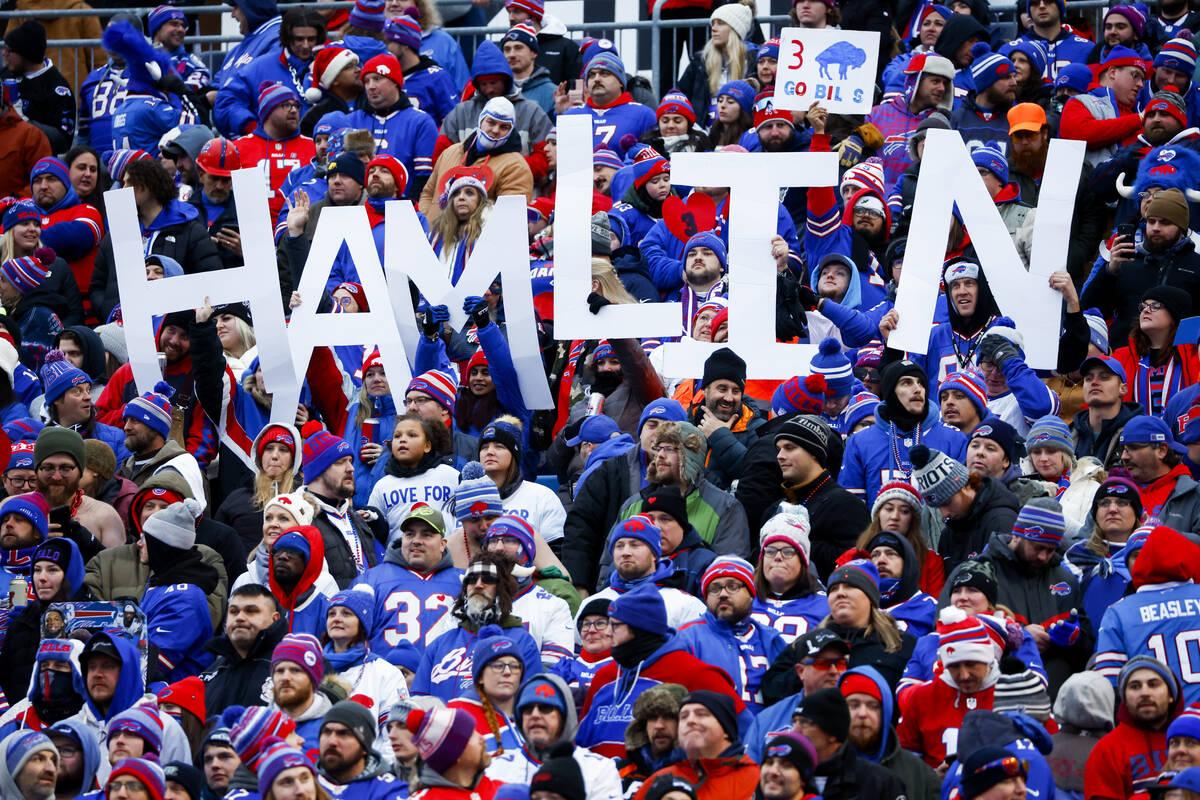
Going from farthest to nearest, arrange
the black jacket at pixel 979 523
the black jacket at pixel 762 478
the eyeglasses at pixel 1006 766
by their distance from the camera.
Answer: the black jacket at pixel 762 478 < the black jacket at pixel 979 523 < the eyeglasses at pixel 1006 766

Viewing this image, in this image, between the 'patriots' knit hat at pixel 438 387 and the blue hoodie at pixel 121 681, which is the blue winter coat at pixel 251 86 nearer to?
the 'patriots' knit hat at pixel 438 387

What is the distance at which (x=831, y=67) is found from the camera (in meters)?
15.7

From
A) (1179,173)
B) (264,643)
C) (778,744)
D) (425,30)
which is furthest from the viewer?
(425,30)

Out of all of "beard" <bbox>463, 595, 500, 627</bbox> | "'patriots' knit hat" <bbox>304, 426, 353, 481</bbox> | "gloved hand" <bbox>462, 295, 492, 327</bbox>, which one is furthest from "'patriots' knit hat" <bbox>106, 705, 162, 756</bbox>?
"gloved hand" <bbox>462, 295, 492, 327</bbox>

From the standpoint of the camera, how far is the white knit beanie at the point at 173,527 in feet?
38.1

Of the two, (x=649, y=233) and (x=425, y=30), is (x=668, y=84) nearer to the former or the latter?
(x=425, y=30)

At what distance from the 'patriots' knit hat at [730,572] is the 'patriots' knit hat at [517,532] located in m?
1.01

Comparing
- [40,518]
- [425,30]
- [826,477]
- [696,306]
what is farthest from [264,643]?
[425,30]

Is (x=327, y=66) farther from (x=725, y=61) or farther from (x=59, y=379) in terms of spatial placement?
(x=59, y=379)

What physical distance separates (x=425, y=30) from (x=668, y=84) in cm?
187

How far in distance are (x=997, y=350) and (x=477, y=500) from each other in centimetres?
324

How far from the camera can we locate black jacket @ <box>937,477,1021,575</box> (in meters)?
11.3

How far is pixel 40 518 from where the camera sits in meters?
11.9

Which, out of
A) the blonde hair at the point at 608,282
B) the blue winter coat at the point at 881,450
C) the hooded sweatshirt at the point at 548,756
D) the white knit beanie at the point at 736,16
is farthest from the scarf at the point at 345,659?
the white knit beanie at the point at 736,16
